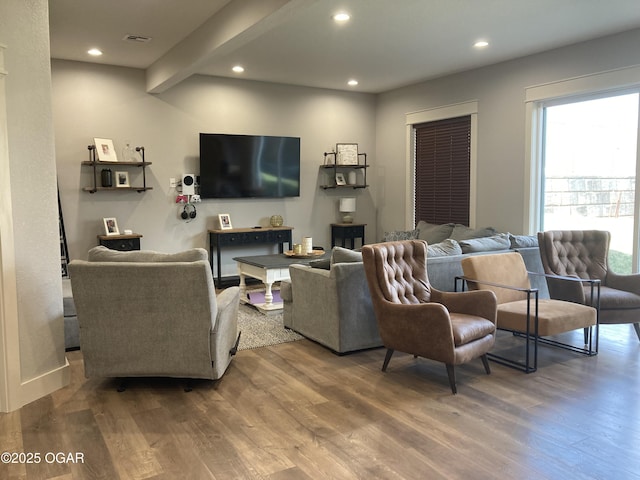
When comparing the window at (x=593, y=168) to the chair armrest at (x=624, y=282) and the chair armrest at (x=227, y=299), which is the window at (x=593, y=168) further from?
the chair armrest at (x=227, y=299)

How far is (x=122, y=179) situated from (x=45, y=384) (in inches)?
146

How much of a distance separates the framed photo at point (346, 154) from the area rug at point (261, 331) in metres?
3.27

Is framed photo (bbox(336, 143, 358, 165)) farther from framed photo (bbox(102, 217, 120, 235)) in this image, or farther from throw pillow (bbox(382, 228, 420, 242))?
framed photo (bbox(102, 217, 120, 235))

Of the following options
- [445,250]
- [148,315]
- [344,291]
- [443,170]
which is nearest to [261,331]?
[344,291]

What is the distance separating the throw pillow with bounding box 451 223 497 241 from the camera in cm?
597

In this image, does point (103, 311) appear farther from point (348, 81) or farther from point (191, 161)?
point (348, 81)

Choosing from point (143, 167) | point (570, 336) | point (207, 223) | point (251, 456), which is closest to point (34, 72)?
point (251, 456)

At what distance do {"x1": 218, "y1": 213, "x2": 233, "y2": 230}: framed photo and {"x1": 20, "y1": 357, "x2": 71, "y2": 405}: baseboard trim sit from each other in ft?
12.5

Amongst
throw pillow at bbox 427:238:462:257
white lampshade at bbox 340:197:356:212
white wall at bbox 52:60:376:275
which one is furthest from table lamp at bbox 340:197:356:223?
throw pillow at bbox 427:238:462:257

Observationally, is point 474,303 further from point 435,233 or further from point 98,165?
point 98,165

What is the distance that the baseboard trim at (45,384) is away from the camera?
312 centimetres

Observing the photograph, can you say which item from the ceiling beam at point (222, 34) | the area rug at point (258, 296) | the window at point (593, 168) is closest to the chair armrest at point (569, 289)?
the window at point (593, 168)

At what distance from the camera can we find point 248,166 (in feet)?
23.6

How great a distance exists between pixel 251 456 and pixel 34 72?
2.60m
